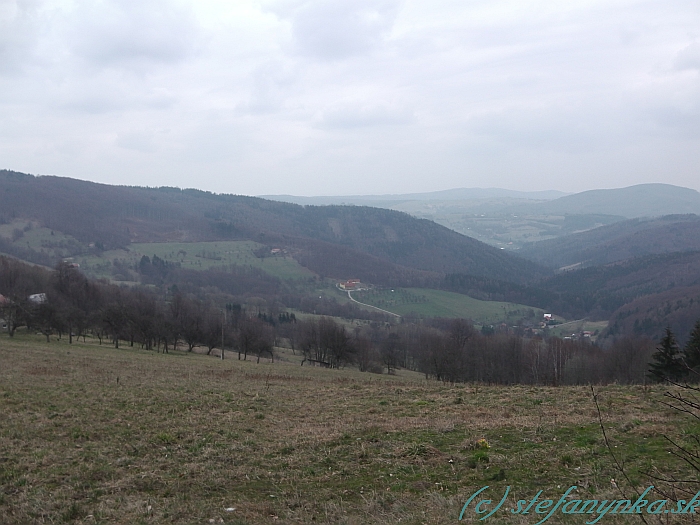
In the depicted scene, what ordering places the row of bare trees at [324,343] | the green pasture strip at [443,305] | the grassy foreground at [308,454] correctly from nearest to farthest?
1. the grassy foreground at [308,454]
2. the row of bare trees at [324,343]
3. the green pasture strip at [443,305]

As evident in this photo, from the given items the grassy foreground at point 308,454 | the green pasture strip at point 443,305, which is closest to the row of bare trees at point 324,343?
the grassy foreground at point 308,454

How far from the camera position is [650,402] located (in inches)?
515

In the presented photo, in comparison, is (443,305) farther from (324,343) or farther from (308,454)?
(308,454)

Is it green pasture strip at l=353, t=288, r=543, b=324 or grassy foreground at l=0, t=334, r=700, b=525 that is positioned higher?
grassy foreground at l=0, t=334, r=700, b=525

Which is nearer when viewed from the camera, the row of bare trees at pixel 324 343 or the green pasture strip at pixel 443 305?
the row of bare trees at pixel 324 343

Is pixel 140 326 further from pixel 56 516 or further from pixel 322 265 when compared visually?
pixel 322 265

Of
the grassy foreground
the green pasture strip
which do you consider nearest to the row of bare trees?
the grassy foreground

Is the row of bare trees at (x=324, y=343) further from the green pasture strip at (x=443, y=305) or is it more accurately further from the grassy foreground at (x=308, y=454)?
the green pasture strip at (x=443, y=305)

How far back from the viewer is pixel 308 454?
32.9ft

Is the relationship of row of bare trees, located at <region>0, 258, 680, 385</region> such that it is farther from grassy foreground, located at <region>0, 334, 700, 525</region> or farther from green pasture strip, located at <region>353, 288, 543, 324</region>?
green pasture strip, located at <region>353, 288, 543, 324</region>

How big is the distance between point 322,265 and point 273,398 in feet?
583

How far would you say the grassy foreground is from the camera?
24.4 feet

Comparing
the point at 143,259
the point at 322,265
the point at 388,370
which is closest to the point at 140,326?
the point at 388,370

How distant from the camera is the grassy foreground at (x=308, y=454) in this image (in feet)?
24.4
